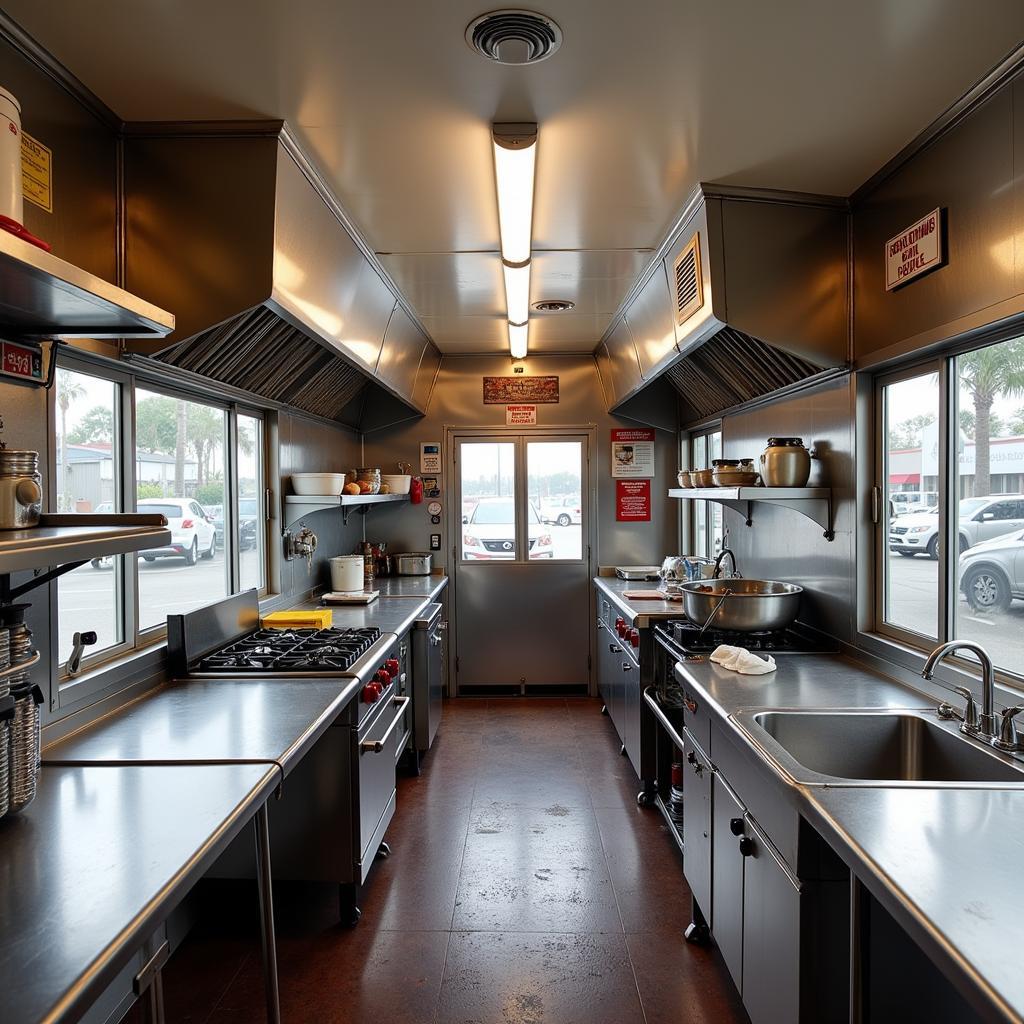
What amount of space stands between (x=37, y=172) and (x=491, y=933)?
2632mm

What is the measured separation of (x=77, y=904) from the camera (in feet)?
3.67

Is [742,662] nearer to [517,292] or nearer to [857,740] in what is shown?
[857,740]

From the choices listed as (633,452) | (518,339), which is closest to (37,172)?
(518,339)

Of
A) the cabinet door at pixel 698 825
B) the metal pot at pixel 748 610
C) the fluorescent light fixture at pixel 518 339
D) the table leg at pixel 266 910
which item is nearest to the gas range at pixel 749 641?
the metal pot at pixel 748 610

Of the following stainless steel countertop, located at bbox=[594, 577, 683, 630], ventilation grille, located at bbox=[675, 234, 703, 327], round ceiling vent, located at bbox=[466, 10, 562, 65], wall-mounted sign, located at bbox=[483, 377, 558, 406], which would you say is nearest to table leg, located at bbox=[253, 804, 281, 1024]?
round ceiling vent, located at bbox=[466, 10, 562, 65]

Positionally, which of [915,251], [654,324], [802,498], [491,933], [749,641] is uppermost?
[654,324]

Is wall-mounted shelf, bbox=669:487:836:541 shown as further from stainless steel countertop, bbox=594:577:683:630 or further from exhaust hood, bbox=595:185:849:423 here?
stainless steel countertop, bbox=594:577:683:630

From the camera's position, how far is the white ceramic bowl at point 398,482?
5078 millimetres

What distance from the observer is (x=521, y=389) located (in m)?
5.45

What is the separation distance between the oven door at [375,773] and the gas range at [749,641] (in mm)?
1215

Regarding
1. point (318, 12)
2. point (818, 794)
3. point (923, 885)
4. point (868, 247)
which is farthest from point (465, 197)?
point (923, 885)

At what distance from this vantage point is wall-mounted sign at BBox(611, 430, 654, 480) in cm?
542

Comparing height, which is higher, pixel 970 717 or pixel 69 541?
pixel 69 541

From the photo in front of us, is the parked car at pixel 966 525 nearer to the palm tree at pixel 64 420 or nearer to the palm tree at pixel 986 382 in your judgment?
the palm tree at pixel 986 382
